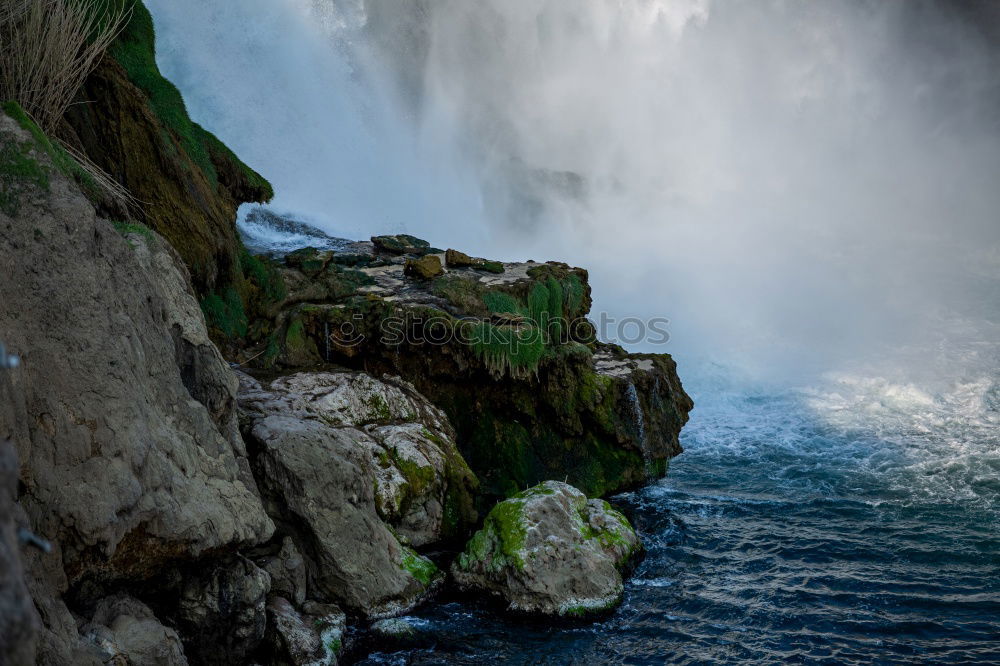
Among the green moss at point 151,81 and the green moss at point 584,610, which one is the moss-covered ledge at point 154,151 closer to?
the green moss at point 151,81

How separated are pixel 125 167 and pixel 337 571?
5.86 metres


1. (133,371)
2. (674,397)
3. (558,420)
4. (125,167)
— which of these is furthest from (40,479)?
(674,397)

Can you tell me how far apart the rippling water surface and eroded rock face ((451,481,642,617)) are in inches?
12.1

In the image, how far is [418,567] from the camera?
29.2 feet

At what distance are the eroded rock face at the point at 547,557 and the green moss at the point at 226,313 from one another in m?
4.93

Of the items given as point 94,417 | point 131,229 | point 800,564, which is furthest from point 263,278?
point 800,564

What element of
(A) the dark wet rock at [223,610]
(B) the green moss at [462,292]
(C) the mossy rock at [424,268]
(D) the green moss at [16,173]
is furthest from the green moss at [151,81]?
(A) the dark wet rock at [223,610]

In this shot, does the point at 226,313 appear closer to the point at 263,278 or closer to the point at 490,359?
the point at 263,278

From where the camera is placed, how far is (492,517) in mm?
9719

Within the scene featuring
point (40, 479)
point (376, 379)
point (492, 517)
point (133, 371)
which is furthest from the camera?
point (376, 379)

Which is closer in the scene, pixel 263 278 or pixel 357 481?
pixel 357 481

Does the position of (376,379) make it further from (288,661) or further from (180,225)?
(288,661)

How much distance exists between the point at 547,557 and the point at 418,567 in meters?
1.62

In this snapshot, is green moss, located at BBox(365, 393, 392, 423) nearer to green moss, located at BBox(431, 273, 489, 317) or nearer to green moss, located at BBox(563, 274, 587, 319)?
green moss, located at BBox(431, 273, 489, 317)
